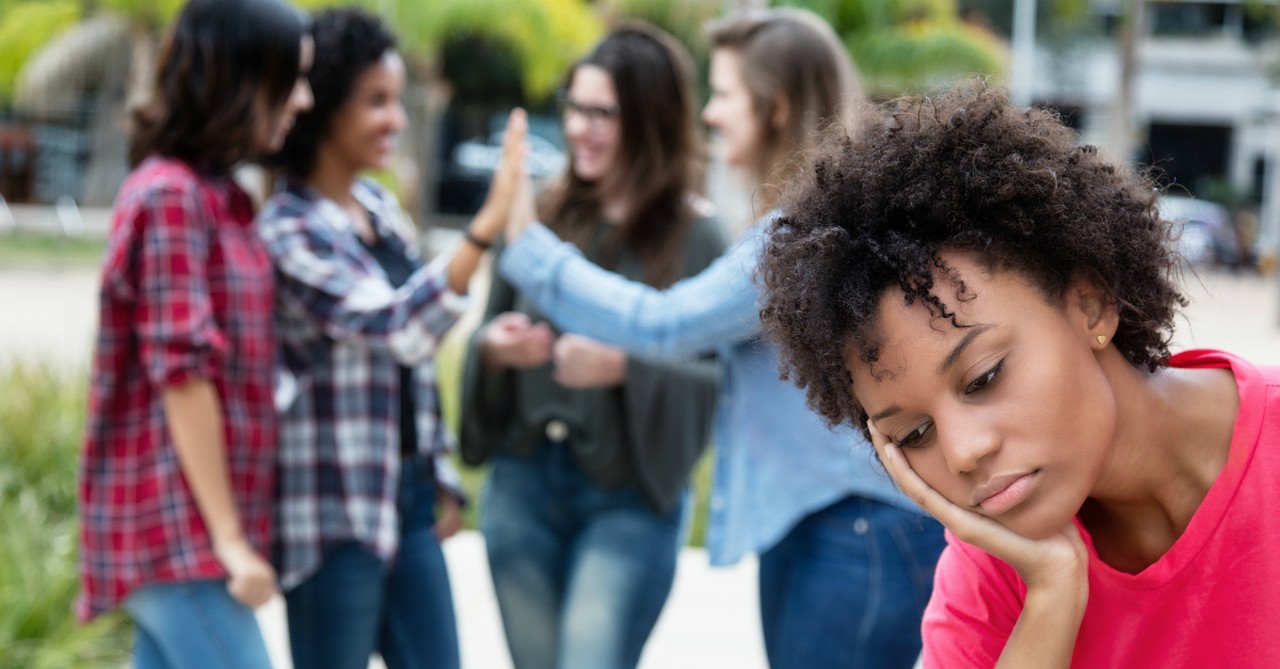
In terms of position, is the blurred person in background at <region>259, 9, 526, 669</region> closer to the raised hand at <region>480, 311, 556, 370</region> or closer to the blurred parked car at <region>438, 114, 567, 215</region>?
the raised hand at <region>480, 311, 556, 370</region>

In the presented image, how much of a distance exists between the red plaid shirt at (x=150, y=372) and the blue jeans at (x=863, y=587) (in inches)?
46.0

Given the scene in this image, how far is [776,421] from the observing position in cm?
270

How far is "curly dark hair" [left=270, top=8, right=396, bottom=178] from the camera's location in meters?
3.08

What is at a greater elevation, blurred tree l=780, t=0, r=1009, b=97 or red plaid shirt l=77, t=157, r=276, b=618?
red plaid shirt l=77, t=157, r=276, b=618

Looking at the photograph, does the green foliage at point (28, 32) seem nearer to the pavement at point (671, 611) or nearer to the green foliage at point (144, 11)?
the green foliage at point (144, 11)

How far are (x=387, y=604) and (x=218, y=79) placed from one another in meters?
1.24

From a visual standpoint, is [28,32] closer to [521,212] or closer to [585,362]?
[521,212]

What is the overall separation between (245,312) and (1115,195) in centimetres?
172

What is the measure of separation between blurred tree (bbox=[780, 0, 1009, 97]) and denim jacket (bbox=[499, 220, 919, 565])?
15.3m

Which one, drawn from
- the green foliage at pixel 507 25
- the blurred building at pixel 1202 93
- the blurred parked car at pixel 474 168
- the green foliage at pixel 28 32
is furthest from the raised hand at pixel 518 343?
the blurred building at pixel 1202 93

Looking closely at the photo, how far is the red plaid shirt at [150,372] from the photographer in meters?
2.49

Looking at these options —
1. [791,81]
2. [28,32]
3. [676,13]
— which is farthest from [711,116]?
[28,32]

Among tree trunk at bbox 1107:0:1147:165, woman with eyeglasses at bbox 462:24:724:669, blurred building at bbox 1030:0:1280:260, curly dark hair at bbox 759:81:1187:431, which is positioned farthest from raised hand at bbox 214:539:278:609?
blurred building at bbox 1030:0:1280:260

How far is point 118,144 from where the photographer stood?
24953 mm
